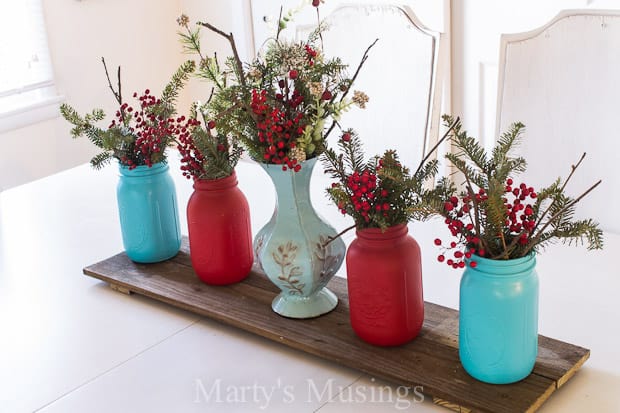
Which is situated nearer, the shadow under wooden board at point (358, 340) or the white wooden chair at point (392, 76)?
the shadow under wooden board at point (358, 340)

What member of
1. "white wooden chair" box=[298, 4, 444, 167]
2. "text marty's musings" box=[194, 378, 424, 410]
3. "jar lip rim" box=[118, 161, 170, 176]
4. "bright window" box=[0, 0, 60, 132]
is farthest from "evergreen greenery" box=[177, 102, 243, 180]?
"bright window" box=[0, 0, 60, 132]

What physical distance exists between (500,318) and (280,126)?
0.35 metres

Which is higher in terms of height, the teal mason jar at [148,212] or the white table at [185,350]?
the teal mason jar at [148,212]

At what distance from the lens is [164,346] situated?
3.84 ft

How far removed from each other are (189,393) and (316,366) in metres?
0.17

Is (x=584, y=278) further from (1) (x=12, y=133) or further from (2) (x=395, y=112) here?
(1) (x=12, y=133)

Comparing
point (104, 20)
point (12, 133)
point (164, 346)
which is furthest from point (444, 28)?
point (164, 346)

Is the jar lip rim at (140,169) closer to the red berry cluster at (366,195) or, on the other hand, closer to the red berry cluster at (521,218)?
the red berry cluster at (366,195)

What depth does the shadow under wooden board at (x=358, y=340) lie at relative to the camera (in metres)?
0.95

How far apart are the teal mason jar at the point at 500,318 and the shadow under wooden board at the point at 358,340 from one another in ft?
0.08

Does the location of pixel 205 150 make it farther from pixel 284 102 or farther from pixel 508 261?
pixel 508 261

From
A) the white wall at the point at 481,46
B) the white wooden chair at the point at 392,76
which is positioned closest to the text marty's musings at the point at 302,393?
the white wooden chair at the point at 392,76

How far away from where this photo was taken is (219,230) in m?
1.25

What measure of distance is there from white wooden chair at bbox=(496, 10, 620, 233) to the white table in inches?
7.8
